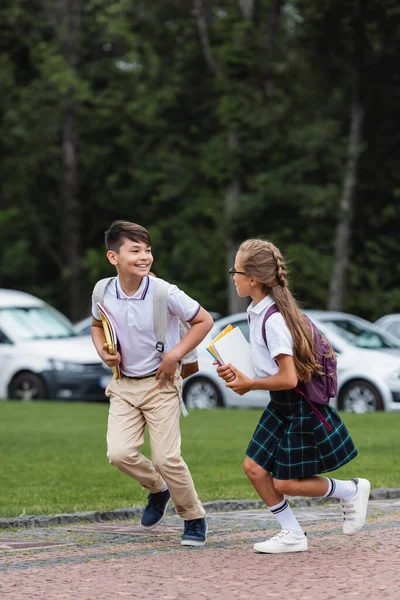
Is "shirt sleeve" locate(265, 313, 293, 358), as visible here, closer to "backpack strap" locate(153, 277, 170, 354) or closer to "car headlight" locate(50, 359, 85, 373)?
"backpack strap" locate(153, 277, 170, 354)

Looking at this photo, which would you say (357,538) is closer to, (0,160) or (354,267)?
(354,267)

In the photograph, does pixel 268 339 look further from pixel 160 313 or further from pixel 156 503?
pixel 156 503

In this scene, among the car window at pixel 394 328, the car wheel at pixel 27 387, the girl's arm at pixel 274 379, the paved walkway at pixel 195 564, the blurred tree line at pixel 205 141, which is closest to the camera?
the paved walkway at pixel 195 564

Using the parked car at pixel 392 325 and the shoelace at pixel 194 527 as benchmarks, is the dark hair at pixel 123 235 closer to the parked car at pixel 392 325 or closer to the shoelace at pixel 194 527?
the shoelace at pixel 194 527

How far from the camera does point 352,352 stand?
1923 centimetres

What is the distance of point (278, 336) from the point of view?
23.4 ft

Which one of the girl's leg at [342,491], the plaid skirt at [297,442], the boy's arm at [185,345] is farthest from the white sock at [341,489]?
the boy's arm at [185,345]

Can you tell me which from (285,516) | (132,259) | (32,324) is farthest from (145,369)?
(32,324)

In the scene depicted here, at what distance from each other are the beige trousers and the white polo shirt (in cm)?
10

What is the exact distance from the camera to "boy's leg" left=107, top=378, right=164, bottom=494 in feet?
24.9

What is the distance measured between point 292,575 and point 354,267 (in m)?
30.0

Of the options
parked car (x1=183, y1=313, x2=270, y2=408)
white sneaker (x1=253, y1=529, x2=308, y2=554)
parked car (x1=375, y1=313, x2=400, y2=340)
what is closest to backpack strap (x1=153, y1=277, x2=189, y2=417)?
white sneaker (x1=253, y1=529, x2=308, y2=554)

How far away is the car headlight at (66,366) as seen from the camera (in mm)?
21688

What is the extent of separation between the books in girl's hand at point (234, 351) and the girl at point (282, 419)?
0.04m
